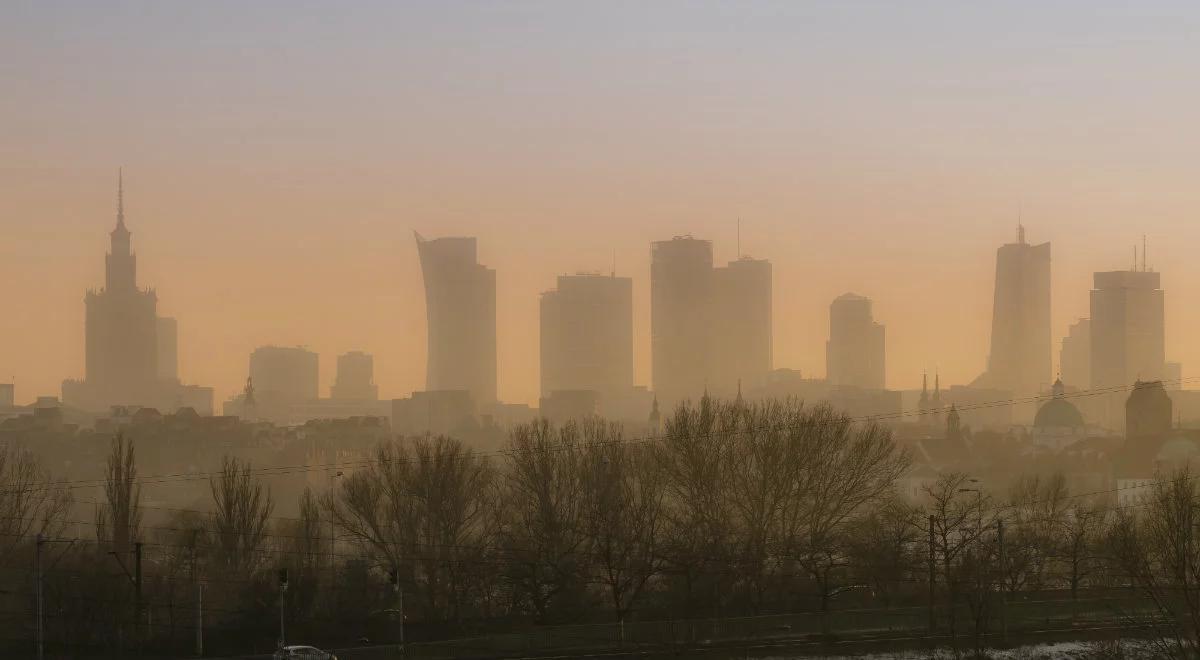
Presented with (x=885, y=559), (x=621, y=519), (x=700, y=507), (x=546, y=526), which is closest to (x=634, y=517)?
(x=621, y=519)

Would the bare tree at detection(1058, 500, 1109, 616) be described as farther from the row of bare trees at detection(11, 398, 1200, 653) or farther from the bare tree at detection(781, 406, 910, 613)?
the bare tree at detection(781, 406, 910, 613)

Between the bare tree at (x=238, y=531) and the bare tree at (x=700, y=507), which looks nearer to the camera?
the bare tree at (x=700, y=507)

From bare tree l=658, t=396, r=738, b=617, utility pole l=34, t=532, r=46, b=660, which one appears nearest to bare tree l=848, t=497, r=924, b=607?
bare tree l=658, t=396, r=738, b=617

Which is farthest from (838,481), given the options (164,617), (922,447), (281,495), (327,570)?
(922,447)

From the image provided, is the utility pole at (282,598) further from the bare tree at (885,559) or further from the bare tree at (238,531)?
the bare tree at (885,559)

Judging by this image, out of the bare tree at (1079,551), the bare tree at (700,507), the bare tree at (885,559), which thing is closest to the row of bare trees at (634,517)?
the bare tree at (700,507)

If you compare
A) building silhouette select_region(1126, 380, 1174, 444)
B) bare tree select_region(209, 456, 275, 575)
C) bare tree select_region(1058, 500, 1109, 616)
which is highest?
building silhouette select_region(1126, 380, 1174, 444)

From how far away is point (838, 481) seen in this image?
68250 millimetres

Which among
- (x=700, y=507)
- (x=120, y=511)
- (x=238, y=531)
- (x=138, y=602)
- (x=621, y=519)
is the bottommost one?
(x=138, y=602)

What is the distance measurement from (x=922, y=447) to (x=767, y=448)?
123 metres

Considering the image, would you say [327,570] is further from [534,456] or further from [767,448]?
[767,448]

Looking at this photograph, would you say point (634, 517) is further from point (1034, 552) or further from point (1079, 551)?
point (1079, 551)

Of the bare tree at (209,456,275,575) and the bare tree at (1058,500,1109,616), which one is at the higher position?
the bare tree at (209,456,275,575)

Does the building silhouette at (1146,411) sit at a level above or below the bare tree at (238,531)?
above
